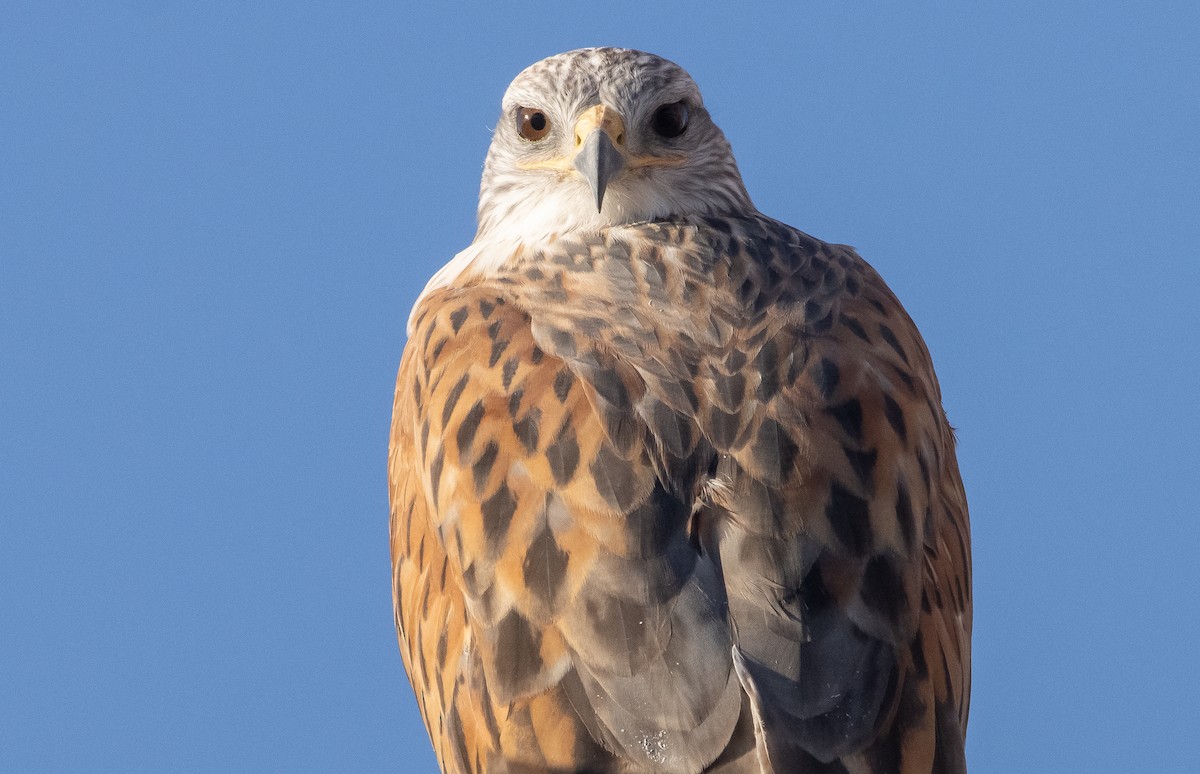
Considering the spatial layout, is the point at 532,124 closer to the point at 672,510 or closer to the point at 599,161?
the point at 599,161

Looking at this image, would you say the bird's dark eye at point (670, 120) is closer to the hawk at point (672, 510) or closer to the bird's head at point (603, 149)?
the bird's head at point (603, 149)

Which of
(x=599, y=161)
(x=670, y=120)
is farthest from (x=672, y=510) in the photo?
(x=670, y=120)

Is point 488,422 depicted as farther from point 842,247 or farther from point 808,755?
point 842,247

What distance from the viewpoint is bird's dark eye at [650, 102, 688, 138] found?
198 inches

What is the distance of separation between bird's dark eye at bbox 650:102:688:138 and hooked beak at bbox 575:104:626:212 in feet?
0.66

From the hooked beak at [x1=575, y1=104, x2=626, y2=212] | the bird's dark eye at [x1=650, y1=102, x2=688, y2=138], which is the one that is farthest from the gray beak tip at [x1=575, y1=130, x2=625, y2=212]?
the bird's dark eye at [x1=650, y1=102, x2=688, y2=138]

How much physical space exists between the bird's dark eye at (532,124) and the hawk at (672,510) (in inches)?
9.8

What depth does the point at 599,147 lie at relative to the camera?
470 cm

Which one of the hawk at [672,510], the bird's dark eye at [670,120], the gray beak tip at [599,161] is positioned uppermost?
Answer: the bird's dark eye at [670,120]

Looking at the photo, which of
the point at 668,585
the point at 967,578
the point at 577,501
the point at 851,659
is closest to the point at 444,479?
the point at 577,501

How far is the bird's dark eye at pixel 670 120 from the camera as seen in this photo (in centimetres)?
504

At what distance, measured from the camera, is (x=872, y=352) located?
4293 millimetres

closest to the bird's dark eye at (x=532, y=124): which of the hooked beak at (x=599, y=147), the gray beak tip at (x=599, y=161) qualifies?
the hooked beak at (x=599, y=147)

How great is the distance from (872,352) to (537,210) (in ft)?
4.04
